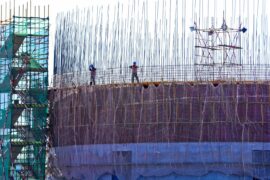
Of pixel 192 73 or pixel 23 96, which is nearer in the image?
pixel 192 73

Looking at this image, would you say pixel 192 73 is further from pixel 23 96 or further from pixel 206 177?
pixel 23 96

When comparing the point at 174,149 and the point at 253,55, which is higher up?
the point at 253,55

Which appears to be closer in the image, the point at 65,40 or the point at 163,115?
the point at 163,115

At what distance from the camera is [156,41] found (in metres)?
46.3

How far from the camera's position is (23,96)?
48.5 m

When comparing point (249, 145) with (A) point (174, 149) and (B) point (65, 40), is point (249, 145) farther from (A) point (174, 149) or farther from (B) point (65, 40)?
(B) point (65, 40)

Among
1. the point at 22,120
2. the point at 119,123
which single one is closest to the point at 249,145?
the point at 119,123

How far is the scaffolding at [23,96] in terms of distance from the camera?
158ft

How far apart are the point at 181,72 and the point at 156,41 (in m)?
1.59

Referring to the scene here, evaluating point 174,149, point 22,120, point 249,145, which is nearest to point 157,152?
point 174,149

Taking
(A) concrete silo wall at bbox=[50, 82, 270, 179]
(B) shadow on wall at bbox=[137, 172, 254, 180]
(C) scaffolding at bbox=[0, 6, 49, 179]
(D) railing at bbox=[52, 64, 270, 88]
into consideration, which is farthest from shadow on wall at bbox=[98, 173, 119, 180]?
(D) railing at bbox=[52, 64, 270, 88]

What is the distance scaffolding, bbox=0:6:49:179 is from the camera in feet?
158

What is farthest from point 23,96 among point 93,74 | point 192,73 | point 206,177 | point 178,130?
point 206,177

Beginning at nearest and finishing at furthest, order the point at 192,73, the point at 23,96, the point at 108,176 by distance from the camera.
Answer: the point at 192,73, the point at 108,176, the point at 23,96
